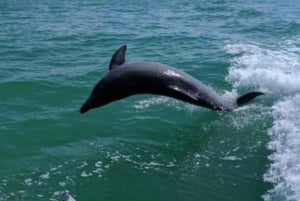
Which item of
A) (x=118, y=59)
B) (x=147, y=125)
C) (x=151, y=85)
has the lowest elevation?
(x=147, y=125)

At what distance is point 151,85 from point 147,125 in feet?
9.17

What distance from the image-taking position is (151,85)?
23.7ft

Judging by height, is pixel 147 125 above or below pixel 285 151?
below

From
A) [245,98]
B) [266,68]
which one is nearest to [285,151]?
[245,98]

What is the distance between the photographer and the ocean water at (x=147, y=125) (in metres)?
7.66

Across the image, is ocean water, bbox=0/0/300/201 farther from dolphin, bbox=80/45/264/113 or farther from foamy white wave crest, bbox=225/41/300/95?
dolphin, bbox=80/45/264/113

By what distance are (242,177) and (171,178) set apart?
1035 mm

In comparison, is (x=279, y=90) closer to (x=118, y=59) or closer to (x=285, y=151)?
(x=285, y=151)

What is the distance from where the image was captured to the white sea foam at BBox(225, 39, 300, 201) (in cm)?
741

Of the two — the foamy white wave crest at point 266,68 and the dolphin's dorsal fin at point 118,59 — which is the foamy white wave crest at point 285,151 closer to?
the foamy white wave crest at point 266,68

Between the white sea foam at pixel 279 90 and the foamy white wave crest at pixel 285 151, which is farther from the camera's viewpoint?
the white sea foam at pixel 279 90

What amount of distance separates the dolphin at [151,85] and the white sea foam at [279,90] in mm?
1241

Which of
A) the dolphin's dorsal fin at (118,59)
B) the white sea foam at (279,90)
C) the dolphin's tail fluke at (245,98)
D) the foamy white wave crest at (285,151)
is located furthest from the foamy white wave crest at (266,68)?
the dolphin's dorsal fin at (118,59)

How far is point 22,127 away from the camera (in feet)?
31.8
